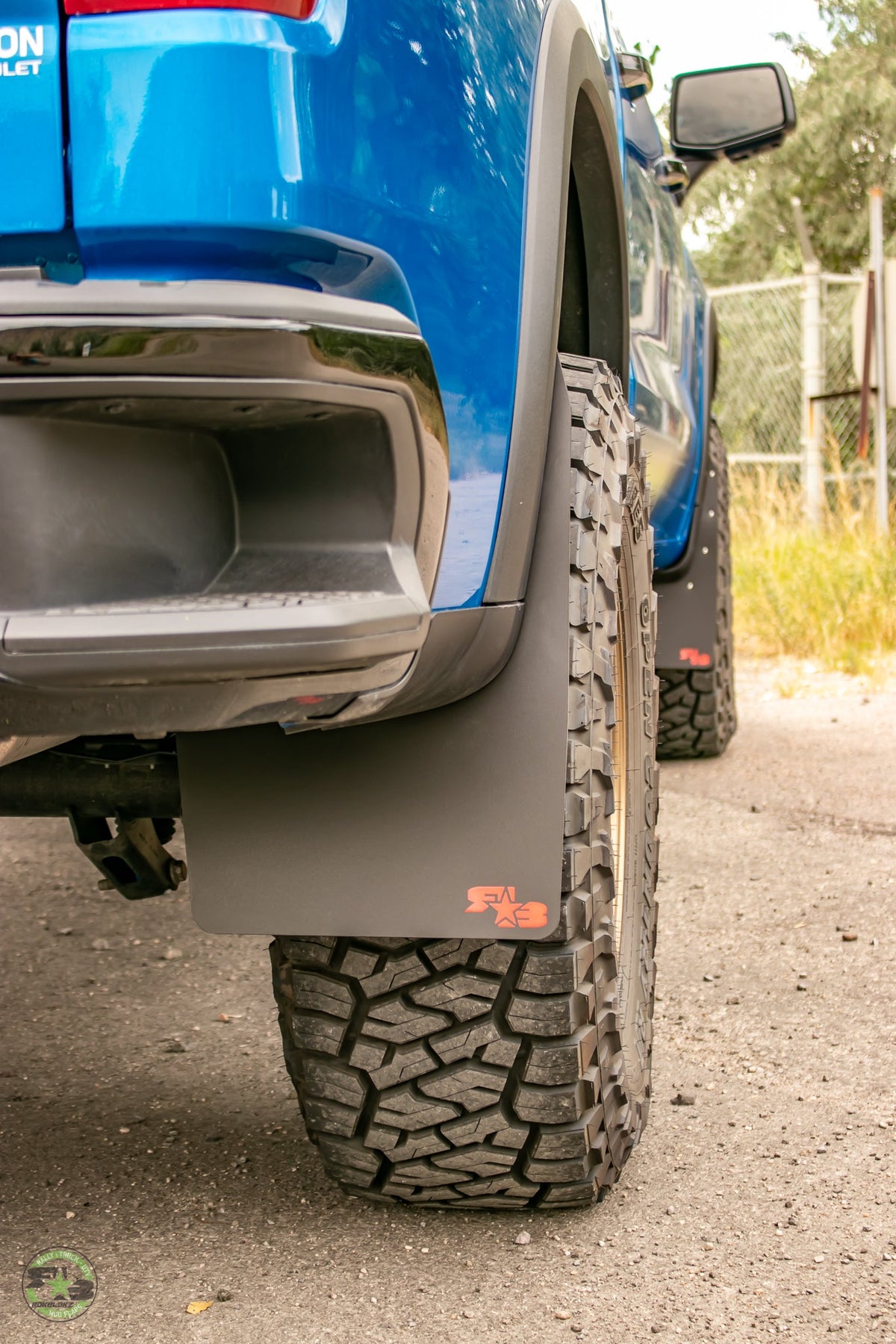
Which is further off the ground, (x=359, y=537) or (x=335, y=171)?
(x=335, y=171)

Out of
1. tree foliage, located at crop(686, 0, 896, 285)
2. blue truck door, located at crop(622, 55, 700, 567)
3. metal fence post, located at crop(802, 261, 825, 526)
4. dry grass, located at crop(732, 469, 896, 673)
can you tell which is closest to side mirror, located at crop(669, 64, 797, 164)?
blue truck door, located at crop(622, 55, 700, 567)

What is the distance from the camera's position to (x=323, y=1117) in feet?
5.66

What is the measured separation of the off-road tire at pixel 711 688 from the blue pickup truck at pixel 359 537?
2.22 m

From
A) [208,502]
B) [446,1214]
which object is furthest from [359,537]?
[446,1214]

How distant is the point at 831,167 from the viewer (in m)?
14.6

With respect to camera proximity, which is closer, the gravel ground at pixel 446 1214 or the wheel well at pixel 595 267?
the gravel ground at pixel 446 1214

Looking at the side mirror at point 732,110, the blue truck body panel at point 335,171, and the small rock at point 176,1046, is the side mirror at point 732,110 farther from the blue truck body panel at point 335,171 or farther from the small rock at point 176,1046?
the small rock at point 176,1046

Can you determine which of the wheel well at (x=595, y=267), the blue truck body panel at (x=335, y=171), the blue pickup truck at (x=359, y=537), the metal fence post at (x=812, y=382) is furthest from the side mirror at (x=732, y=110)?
the metal fence post at (x=812, y=382)

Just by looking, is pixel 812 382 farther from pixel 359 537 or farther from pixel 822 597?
pixel 359 537

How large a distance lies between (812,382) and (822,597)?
146 inches

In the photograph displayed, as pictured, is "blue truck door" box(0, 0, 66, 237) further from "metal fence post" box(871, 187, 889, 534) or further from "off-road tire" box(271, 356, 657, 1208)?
"metal fence post" box(871, 187, 889, 534)

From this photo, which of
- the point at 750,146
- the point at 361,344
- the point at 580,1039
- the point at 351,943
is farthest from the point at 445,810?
the point at 750,146

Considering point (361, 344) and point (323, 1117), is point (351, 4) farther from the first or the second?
point (323, 1117)

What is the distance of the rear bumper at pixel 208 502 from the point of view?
108 centimetres
